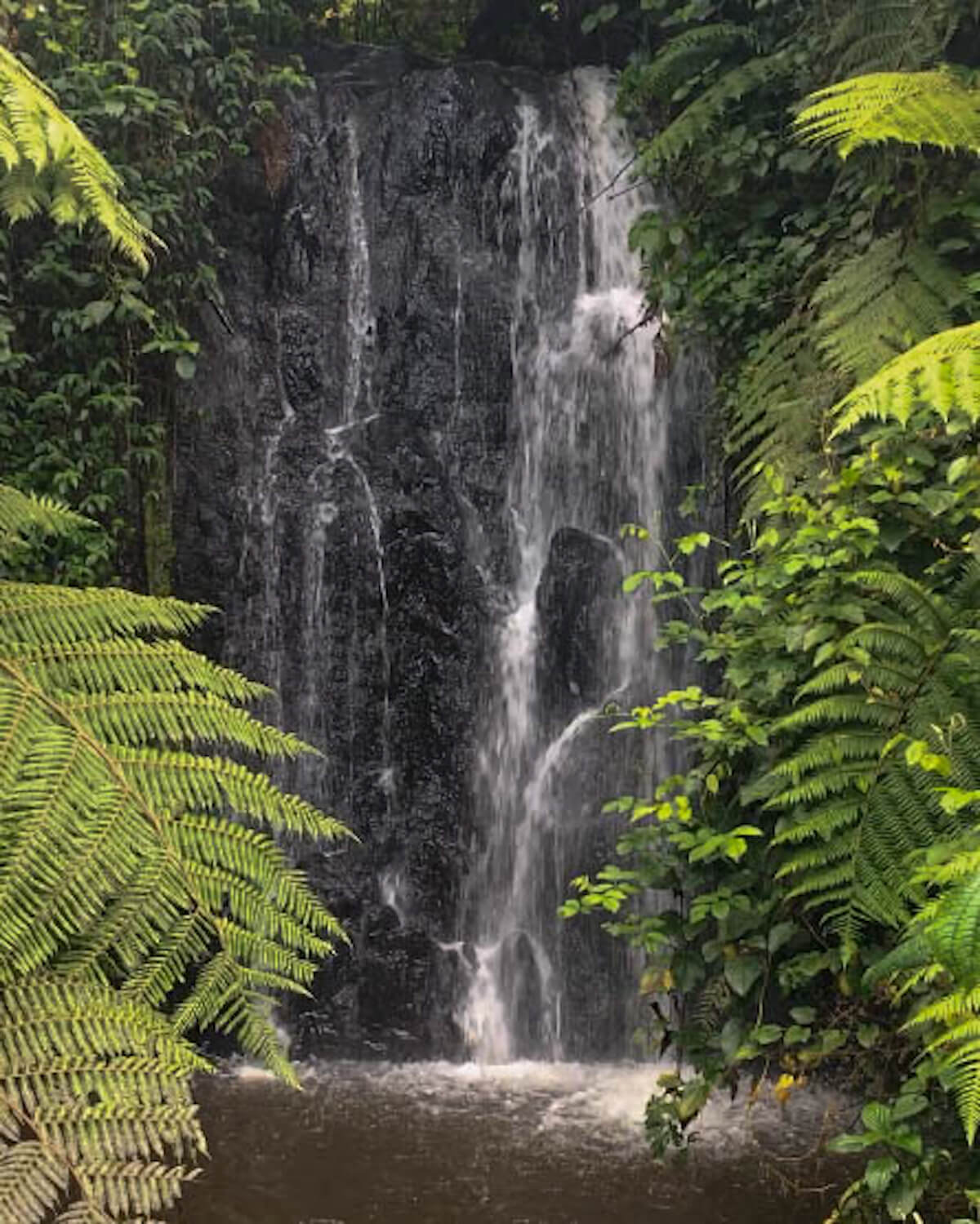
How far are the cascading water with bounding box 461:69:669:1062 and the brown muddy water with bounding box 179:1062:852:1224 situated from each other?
34.6 inches

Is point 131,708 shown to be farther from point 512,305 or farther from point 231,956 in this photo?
point 512,305

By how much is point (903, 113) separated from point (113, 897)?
2804 mm

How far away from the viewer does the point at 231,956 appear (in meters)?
2.04

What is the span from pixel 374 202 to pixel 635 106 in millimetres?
1629

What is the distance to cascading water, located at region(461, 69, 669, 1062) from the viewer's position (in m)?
6.61

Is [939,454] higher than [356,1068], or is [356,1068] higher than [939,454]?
[939,454]

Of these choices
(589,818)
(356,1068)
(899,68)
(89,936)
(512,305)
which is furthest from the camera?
(512,305)

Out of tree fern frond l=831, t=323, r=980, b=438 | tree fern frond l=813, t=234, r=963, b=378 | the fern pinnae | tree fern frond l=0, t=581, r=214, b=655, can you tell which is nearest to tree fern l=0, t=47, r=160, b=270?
tree fern frond l=0, t=581, r=214, b=655

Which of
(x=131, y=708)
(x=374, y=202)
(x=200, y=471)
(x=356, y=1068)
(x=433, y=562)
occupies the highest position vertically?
(x=374, y=202)

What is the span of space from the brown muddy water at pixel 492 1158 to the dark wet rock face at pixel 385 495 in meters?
0.94

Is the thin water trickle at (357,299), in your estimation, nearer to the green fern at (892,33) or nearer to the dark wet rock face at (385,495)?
the dark wet rock face at (385,495)

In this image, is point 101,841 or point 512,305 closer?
point 101,841

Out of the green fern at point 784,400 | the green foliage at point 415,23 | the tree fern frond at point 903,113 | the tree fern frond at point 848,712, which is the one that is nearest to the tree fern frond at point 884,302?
the green fern at point 784,400

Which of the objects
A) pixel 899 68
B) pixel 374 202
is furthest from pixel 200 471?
pixel 899 68
